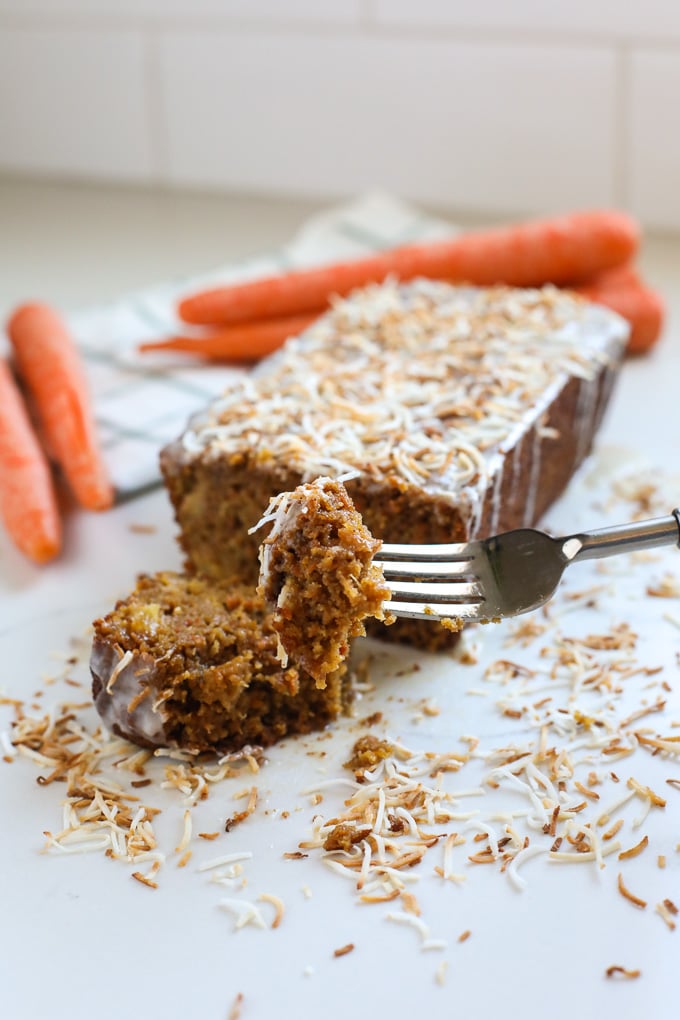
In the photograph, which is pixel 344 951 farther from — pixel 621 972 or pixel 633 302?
pixel 633 302

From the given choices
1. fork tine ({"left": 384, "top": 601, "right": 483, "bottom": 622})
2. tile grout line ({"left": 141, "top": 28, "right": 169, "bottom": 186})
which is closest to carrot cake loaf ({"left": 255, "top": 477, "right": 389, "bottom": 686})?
fork tine ({"left": 384, "top": 601, "right": 483, "bottom": 622})

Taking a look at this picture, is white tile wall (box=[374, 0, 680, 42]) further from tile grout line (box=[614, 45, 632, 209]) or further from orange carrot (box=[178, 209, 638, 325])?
orange carrot (box=[178, 209, 638, 325])

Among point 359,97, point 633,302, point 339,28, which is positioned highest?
point 339,28

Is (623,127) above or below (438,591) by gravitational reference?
above

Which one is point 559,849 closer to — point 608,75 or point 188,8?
point 608,75

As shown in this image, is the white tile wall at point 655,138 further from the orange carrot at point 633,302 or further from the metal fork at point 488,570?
the metal fork at point 488,570

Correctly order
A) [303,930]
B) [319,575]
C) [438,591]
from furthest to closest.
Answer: [438,591], [319,575], [303,930]

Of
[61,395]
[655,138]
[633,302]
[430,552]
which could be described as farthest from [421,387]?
[655,138]
